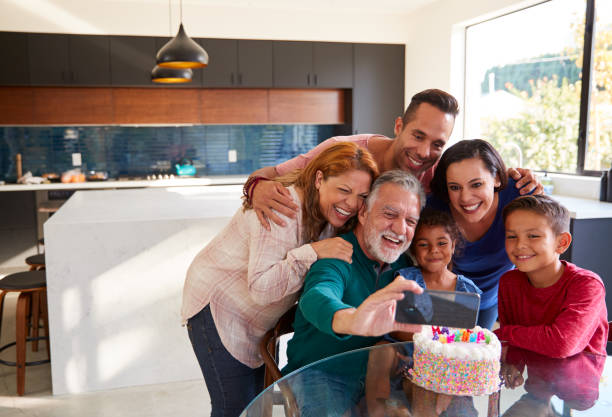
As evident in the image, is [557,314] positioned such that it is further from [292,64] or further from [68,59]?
[68,59]

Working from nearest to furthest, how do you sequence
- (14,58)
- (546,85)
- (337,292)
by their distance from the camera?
1. (337,292)
2. (546,85)
3. (14,58)

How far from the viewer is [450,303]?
1220mm

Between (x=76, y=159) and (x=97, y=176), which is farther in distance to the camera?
(x=76, y=159)

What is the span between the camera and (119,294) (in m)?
2.97

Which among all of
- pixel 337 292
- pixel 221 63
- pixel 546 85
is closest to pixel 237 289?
pixel 337 292

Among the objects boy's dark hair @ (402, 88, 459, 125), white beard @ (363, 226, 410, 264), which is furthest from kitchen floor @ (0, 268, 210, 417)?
boy's dark hair @ (402, 88, 459, 125)

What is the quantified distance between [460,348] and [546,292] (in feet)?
1.59

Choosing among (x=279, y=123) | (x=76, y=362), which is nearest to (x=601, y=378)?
(x=76, y=362)

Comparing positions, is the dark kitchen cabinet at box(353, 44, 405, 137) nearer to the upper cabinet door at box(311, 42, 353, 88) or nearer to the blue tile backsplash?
the upper cabinet door at box(311, 42, 353, 88)

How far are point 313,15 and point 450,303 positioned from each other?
5.74 m

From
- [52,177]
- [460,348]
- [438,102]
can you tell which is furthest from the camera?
[52,177]

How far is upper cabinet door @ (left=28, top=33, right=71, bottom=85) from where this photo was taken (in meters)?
5.61

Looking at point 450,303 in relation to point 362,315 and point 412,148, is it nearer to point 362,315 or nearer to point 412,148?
point 362,315

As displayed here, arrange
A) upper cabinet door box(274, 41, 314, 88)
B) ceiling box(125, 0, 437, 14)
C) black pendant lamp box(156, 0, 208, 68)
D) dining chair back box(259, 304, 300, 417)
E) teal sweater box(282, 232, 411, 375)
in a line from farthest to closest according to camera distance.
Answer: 1. upper cabinet door box(274, 41, 314, 88)
2. ceiling box(125, 0, 437, 14)
3. black pendant lamp box(156, 0, 208, 68)
4. teal sweater box(282, 232, 411, 375)
5. dining chair back box(259, 304, 300, 417)
